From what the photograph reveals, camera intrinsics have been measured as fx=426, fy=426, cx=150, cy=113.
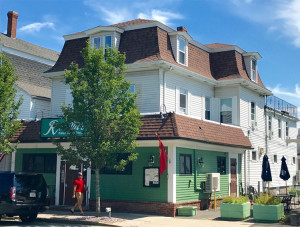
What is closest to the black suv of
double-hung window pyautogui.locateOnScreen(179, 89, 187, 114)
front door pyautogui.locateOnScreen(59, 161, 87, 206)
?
front door pyautogui.locateOnScreen(59, 161, 87, 206)

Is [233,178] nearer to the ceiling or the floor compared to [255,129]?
nearer to the floor

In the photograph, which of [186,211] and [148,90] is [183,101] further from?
[186,211]

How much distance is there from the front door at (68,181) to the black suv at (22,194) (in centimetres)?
451

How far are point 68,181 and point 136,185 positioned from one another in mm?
3865

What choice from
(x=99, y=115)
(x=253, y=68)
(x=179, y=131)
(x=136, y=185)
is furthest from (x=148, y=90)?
(x=253, y=68)

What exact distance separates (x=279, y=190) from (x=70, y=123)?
19495 mm

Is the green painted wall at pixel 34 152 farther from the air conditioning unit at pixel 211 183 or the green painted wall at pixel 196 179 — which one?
the air conditioning unit at pixel 211 183

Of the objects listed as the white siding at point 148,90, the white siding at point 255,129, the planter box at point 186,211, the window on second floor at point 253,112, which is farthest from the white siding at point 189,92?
the planter box at point 186,211

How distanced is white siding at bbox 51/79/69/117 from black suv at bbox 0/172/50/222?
9137 millimetres

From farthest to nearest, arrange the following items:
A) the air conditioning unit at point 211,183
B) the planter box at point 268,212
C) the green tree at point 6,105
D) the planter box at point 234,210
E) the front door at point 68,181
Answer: the front door at point 68,181, the air conditioning unit at point 211,183, the green tree at point 6,105, the planter box at point 234,210, the planter box at point 268,212

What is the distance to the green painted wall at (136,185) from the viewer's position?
720 inches

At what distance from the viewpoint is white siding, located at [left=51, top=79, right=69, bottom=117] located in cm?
2470

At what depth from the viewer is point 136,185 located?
18828 millimetres

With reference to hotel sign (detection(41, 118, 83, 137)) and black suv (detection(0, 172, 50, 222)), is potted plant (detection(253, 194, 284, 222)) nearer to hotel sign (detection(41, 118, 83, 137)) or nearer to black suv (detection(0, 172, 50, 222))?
black suv (detection(0, 172, 50, 222))
